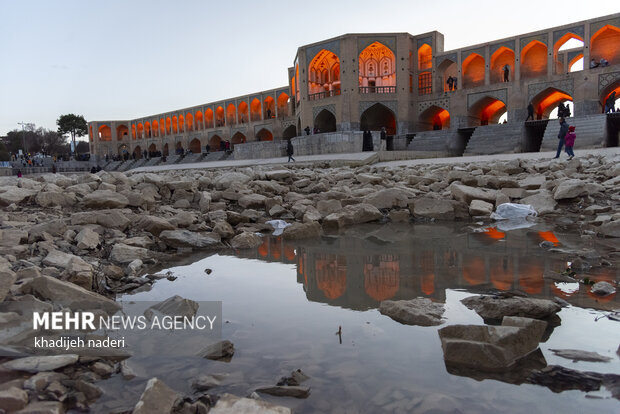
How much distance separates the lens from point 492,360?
1729 millimetres

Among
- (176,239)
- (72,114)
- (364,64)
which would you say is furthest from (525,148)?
(72,114)

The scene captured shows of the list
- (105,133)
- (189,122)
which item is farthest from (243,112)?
(105,133)

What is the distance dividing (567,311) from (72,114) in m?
60.9

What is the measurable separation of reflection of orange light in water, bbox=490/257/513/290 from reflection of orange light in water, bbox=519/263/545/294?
0.08 meters

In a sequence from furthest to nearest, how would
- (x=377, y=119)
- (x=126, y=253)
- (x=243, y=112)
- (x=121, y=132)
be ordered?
(x=121, y=132) < (x=243, y=112) < (x=377, y=119) < (x=126, y=253)

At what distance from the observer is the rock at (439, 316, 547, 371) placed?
1.74 metres

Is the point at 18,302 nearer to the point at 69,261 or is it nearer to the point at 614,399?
the point at 69,261

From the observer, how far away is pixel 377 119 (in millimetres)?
29500

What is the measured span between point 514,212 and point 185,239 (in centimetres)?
419

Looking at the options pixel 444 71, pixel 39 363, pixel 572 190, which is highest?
pixel 444 71

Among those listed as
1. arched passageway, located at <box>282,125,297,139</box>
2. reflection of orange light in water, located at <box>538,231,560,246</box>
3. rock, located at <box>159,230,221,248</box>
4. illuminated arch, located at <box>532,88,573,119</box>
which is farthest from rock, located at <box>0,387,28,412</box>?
arched passageway, located at <box>282,125,297,139</box>

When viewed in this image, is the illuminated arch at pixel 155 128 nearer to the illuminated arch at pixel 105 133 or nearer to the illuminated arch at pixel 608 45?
the illuminated arch at pixel 105 133

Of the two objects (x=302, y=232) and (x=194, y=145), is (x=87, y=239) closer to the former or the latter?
(x=302, y=232)

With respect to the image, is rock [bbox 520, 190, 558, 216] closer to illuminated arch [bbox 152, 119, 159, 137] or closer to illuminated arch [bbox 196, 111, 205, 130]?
illuminated arch [bbox 196, 111, 205, 130]
